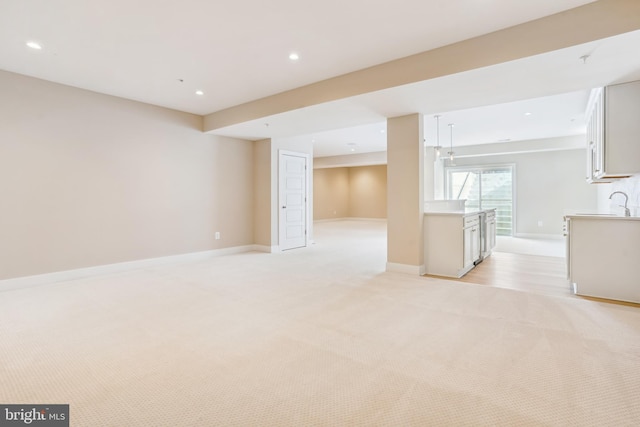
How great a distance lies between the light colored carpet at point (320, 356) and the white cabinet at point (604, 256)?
0.27 metres

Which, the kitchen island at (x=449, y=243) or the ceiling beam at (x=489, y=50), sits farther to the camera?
the kitchen island at (x=449, y=243)

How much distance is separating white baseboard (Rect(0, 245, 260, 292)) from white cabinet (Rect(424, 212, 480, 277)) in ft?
12.8

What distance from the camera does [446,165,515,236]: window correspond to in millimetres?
9188

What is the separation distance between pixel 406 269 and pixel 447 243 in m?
0.70

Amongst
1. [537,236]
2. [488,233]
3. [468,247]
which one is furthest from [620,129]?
[537,236]

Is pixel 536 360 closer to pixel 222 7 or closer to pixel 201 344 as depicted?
pixel 201 344

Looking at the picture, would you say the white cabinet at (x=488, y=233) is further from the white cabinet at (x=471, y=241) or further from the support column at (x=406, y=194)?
the support column at (x=406, y=194)

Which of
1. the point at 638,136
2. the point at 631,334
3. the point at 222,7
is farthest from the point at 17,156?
the point at 638,136

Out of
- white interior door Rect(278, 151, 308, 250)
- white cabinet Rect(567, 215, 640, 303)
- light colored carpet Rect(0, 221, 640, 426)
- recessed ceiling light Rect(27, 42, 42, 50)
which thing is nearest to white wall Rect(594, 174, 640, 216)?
white cabinet Rect(567, 215, 640, 303)

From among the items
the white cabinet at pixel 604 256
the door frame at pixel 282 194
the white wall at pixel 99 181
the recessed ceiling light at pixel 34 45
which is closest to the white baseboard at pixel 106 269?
the white wall at pixel 99 181

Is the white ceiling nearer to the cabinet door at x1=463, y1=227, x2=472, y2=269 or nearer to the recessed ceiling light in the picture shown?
the recessed ceiling light

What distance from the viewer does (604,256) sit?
340 cm

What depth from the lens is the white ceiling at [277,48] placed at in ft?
8.45

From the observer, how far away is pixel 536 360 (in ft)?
6.89
